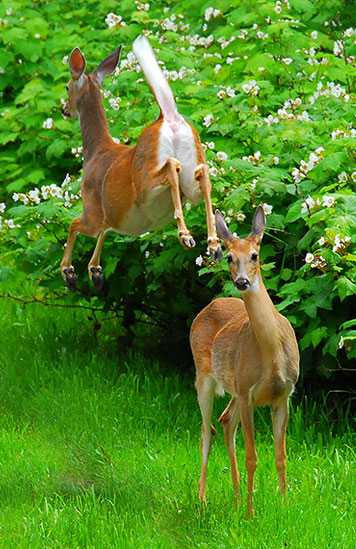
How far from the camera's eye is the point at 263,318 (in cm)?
486

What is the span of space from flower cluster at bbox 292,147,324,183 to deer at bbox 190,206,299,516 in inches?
38.2

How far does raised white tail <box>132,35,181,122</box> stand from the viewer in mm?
3835

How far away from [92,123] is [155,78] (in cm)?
80

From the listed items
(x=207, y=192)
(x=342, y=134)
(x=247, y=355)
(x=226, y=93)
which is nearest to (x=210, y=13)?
(x=226, y=93)

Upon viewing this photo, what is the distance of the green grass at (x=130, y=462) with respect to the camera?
546 cm

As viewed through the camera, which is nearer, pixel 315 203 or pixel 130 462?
pixel 315 203

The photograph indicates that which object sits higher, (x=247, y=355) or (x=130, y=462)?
(x=247, y=355)

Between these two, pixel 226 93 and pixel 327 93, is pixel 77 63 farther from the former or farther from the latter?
pixel 327 93

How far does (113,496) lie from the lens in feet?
20.5

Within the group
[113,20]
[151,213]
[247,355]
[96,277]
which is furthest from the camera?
[113,20]

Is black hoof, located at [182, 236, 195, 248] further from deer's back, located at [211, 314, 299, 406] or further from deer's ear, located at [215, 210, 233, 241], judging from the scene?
deer's back, located at [211, 314, 299, 406]

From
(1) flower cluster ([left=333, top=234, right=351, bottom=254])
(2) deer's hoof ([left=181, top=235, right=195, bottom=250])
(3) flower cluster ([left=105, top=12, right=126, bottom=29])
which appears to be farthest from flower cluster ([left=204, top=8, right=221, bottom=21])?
(2) deer's hoof ([left=181, top=235, right=195, bottom=250])

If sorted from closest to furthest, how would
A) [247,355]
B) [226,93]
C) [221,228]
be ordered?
[221,228], [247,355], [226,93]

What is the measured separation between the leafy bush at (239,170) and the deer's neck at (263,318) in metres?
0.98
